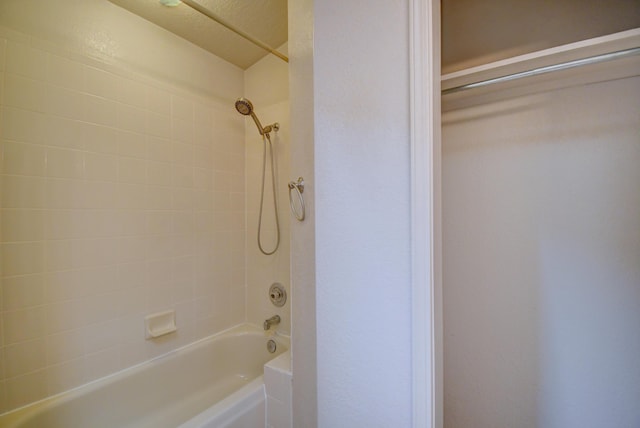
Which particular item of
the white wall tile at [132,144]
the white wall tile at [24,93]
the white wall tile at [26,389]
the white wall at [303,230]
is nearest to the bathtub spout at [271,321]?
the white wall at [303,230]

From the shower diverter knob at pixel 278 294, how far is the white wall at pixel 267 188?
0.10ft

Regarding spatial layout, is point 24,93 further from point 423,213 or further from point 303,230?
point 423,213

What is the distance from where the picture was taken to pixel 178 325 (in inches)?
63.0

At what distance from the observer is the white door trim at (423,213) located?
0.65m

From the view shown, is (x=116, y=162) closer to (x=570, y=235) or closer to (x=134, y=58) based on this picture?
(x=134, y=58)

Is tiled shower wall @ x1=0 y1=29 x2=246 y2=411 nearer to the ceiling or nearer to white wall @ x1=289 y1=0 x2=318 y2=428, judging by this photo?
the ceiling

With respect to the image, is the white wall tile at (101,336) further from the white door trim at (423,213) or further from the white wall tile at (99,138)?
the white door trim at (423,213)

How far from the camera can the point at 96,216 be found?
4.23ft

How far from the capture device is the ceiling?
4.57ft

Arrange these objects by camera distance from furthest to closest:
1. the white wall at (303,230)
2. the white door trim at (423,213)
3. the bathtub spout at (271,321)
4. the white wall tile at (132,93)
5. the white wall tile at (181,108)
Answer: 1. the bathtub spout at (271,321)
2. the white wall tile at (181,108)
3. the white wall tile at (132,93)
4. the white wall at (303,230)
5. the white door trim at (423,213)

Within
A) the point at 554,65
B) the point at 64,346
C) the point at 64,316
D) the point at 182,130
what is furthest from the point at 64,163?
the point at 554,65

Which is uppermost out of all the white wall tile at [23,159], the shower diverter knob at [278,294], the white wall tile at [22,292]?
the white wall tile at [23,159]

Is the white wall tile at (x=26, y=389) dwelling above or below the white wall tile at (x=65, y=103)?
below

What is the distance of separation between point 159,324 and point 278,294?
737mm
